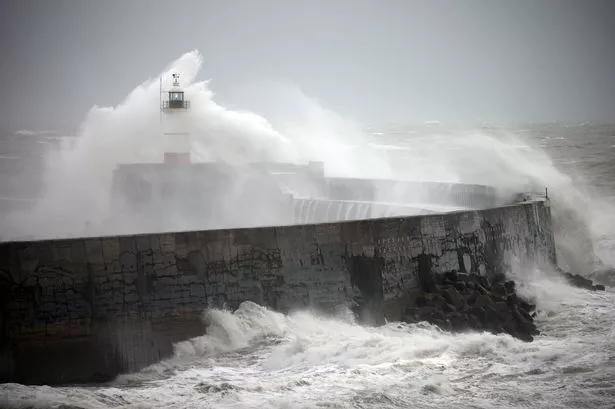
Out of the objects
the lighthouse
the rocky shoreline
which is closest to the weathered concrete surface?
the rocky shoreline

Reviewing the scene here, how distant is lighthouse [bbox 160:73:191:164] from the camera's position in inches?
758

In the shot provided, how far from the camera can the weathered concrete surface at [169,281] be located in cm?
726

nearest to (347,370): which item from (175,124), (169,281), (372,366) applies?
(372,366)

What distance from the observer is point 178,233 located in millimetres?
8016

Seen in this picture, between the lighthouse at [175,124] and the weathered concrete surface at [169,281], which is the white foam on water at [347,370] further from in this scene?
the lighthouse at [175,124]

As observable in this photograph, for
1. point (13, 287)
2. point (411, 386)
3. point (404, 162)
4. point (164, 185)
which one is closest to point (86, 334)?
point (13, 287)

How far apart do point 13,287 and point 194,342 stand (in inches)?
67.0

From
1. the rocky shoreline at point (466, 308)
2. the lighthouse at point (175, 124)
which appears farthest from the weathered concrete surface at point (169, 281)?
the lighthouse at point (175, 124)

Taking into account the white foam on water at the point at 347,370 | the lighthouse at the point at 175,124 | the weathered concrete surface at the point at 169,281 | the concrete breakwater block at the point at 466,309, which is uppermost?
the lighthouse at the point at 175,124

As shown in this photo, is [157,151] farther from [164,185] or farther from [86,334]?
[86,334]

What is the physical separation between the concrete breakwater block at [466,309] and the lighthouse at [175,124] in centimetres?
1078

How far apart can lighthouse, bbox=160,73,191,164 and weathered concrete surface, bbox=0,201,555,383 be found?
418 inches

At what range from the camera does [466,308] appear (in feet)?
29.5

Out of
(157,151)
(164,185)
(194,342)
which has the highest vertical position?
(157,151)
